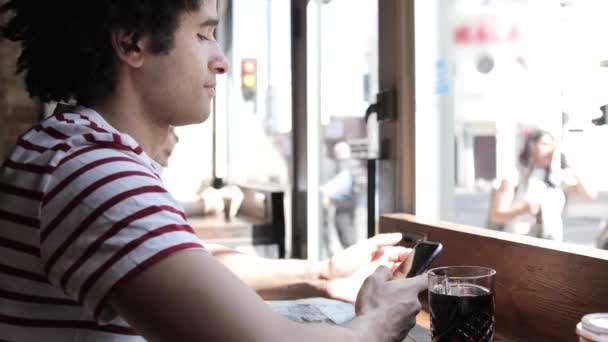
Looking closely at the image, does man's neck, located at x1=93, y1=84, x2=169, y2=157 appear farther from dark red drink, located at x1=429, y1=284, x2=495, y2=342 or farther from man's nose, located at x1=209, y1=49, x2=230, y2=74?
dark red drink, located at x1=429, y1=284, x2=495, y2=342

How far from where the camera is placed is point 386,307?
925mm

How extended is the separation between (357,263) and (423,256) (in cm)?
30

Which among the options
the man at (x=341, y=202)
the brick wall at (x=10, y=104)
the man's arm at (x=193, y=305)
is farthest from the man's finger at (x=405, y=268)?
the brick wall at (x=10, y=104)

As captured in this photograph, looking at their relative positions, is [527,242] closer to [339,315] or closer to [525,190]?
[339,315]

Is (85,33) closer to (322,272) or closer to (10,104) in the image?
(322,272)

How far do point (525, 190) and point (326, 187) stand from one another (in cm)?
100

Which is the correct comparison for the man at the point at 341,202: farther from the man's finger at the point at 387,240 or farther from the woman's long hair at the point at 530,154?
the man's finger at the point at 387,240

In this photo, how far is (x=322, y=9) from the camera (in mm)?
2609

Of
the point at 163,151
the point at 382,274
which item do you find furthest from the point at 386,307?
the point at 163,151

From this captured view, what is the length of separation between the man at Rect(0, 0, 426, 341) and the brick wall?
96.8 inches

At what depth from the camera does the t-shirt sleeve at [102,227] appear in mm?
A: 683

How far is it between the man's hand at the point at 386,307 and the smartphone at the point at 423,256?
0.11m

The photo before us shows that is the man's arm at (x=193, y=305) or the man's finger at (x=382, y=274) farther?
the man's finger at (x=382, y=274)

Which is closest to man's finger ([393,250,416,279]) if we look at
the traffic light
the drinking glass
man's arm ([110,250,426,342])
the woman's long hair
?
the drinking glass
